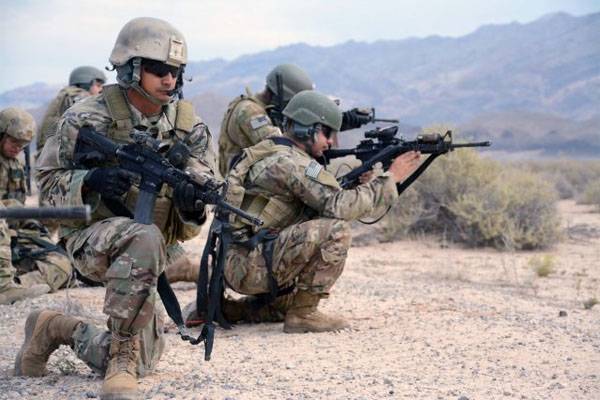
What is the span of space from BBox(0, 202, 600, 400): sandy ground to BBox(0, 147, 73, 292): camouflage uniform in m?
0.17

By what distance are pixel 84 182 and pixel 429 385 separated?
72.2 inches

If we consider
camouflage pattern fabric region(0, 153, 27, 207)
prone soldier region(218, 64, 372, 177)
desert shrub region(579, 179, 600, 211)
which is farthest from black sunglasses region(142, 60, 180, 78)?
desert shrub region(579, 179, 600, 211)

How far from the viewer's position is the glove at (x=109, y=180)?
3.89 meters

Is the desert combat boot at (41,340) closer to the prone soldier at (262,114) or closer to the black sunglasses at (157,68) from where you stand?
the black sunglasses at (157,68)

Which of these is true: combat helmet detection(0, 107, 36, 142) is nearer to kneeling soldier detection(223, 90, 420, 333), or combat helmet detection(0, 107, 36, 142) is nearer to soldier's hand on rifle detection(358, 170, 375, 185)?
kneeling soldier detection(223, 90, 420, 333)

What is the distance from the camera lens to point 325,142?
5.72m

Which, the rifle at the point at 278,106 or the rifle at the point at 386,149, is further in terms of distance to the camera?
the rifle at the point at 278,106

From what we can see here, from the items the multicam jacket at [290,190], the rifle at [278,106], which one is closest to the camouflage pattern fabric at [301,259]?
the multicam jacket at [290,190]

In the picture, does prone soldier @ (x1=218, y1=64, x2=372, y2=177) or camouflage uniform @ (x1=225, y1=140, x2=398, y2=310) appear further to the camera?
prone soldier @ (x1=218, y1=64, x2=372, y2=177)

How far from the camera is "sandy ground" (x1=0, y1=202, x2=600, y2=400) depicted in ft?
13.4

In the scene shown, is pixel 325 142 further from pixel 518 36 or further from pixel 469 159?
pixel 518 36

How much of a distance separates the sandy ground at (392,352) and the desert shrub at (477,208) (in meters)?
2.55

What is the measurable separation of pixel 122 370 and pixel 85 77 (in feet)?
21.8

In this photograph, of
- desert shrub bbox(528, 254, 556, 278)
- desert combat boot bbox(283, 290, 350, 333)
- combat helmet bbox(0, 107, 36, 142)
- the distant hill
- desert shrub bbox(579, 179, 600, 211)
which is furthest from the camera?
the distant hill
